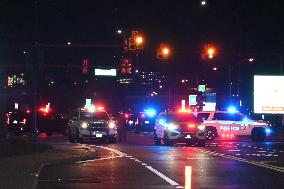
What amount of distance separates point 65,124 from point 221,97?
47.4m

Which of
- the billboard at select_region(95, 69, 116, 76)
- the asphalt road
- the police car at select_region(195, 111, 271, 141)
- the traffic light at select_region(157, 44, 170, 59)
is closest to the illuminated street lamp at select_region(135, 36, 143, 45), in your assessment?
the traffic light at select_region(157, 44, 170, 59)

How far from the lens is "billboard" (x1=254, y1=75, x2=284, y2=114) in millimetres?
56406

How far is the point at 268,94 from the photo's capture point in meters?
56.7

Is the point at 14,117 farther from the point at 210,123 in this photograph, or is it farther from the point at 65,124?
the point at 210,123

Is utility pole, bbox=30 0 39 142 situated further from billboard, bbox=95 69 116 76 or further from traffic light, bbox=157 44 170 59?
billboard, bbox=95 69 116 76

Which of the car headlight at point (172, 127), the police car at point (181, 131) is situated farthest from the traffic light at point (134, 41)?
the car headlight at point (172, 127)

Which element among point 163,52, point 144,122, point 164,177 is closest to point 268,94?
point 144,122

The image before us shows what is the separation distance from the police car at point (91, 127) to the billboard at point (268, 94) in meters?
18.1

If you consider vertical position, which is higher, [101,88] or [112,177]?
[101,88]

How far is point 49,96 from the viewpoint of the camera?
90625 millimetres

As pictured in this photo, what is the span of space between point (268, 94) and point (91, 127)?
20174 millimetres

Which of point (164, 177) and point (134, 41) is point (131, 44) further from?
point (164, 177)

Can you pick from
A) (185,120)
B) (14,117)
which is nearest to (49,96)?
(14,117)

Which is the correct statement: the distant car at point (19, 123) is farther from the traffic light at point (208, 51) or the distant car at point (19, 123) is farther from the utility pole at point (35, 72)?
the utility pole at point (35, 72)
